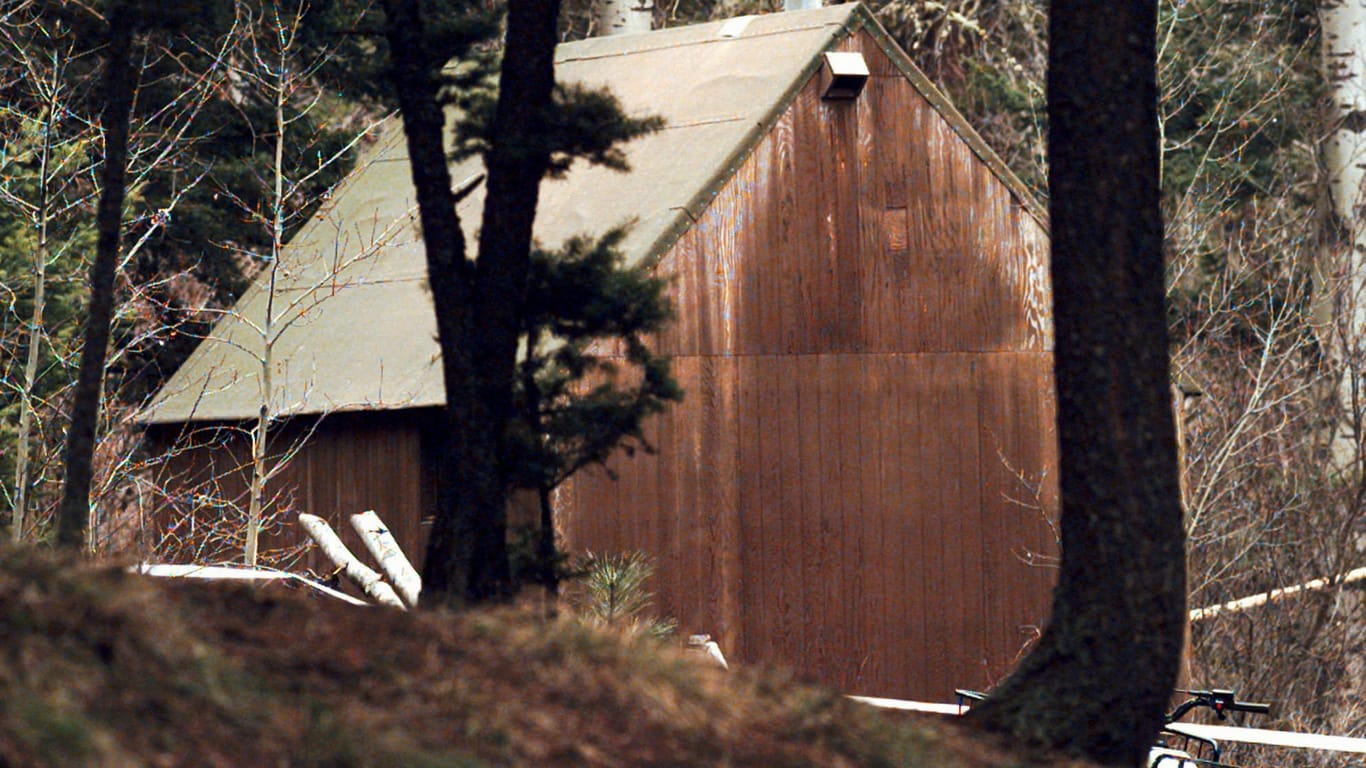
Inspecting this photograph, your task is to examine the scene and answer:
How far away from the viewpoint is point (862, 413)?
47.6ft

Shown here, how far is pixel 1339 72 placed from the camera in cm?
2106

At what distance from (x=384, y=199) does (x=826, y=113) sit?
423cm

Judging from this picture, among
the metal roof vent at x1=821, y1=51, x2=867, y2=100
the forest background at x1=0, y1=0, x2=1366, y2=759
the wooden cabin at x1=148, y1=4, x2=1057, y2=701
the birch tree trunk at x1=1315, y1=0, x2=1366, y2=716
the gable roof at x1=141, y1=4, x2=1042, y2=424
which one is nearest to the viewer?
the wooden cabin at x1=148, y1=4, x2=1057, y2=701

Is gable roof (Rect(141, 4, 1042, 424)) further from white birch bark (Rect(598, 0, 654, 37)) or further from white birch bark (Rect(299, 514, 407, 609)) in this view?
white birch bark (Rect(598, 0, 654, 37))

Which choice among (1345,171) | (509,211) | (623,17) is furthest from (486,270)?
(1345,171)

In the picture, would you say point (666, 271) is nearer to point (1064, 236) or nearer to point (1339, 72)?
point (1064, 236)

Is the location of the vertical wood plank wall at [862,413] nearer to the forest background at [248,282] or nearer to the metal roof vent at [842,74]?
the metal roof vent at [842,74]

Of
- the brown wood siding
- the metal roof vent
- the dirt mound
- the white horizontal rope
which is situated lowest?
the white horizontal rope

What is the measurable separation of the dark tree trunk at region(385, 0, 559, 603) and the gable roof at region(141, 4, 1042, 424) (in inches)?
189

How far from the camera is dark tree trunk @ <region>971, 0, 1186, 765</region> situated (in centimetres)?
663

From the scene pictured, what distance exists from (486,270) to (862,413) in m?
6.78

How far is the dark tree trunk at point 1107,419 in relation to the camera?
6629 millimetres

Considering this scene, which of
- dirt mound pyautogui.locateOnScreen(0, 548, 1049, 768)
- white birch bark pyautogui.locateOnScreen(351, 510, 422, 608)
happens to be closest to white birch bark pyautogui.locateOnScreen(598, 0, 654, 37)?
white birch bark pyautogui.locateOnScreen(351, 510, 422, 608)

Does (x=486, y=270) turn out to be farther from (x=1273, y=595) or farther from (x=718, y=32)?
(x=1273, y=595)
